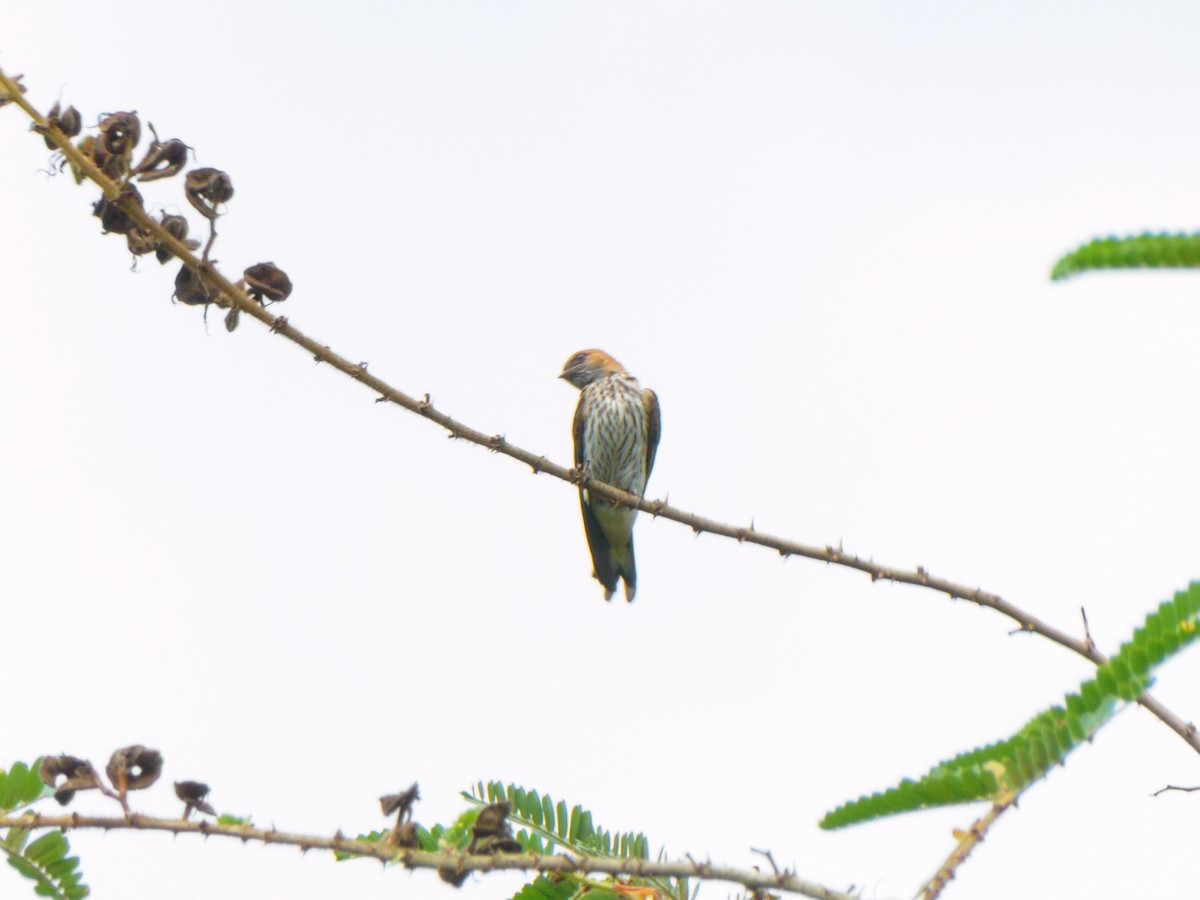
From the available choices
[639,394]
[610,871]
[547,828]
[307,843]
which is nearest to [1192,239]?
[610,871]

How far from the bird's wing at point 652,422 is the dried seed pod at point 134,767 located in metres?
9.29

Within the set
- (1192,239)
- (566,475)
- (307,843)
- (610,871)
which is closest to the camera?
(1192,239)

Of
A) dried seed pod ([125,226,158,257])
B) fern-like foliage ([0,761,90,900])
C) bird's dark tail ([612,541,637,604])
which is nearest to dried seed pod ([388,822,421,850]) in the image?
Answer: fern-like foliage ([0,761,90,900])

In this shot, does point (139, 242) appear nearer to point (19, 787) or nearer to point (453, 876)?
point (19, 787)

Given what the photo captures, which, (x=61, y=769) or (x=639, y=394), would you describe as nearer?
(x=61, y=769)

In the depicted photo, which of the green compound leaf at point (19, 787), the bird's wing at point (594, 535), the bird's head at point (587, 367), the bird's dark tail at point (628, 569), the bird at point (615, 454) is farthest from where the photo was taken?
the bird's head at point (587, 367)

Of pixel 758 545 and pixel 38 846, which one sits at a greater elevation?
pixel 758 545

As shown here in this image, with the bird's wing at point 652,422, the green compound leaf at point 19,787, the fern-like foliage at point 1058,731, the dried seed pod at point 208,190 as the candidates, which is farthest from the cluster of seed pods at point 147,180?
the bird's wing at point 652,422

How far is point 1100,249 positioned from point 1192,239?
133mm

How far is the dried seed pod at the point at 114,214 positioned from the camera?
3064 mm

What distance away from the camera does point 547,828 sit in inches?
A: 126

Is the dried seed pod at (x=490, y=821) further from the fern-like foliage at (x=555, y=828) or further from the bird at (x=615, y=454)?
the bird at (x=615, y=454)

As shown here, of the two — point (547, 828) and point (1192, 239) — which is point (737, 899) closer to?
point (547, 828)

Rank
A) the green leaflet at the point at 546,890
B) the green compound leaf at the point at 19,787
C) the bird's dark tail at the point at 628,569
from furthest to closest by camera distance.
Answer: the bird's dark tail at the point at 628,569, the green leaflet at the point at 546,890, the green compound leaf at the point at 19,787
